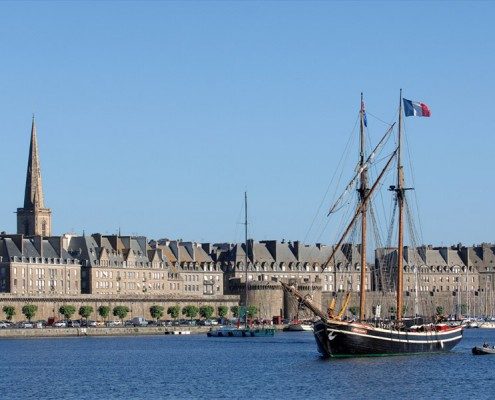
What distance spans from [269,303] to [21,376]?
89.9m

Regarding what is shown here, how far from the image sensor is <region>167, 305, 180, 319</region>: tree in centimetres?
15462

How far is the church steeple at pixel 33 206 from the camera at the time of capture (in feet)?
541

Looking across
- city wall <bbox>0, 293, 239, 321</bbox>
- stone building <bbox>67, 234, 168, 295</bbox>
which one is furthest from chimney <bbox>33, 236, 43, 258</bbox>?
city wall <bbox>0, 293, 239, 321</bbox>

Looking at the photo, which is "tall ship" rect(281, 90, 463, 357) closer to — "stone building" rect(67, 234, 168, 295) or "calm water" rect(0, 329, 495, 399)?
"calm water" rect(0, 329, 495, 399)

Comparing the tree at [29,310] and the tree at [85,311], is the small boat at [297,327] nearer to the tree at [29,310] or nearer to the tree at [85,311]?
the tree at [85,311]

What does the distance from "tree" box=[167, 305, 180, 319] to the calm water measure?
50.0 m

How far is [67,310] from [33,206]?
27274 millimetres

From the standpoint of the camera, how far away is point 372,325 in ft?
268

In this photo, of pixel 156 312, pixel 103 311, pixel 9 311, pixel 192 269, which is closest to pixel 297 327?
pixel 156 312

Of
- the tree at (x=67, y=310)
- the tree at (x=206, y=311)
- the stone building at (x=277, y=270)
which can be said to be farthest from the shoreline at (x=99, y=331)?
the stone building at (x=277, y=270)

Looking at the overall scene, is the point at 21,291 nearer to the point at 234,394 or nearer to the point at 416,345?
the point at 416,345

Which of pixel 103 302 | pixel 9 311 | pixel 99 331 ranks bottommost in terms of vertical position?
pixel 99 331

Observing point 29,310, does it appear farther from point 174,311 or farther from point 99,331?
point 174,311

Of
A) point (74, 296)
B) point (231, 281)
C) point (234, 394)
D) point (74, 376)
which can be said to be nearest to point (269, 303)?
point (231, 281)
